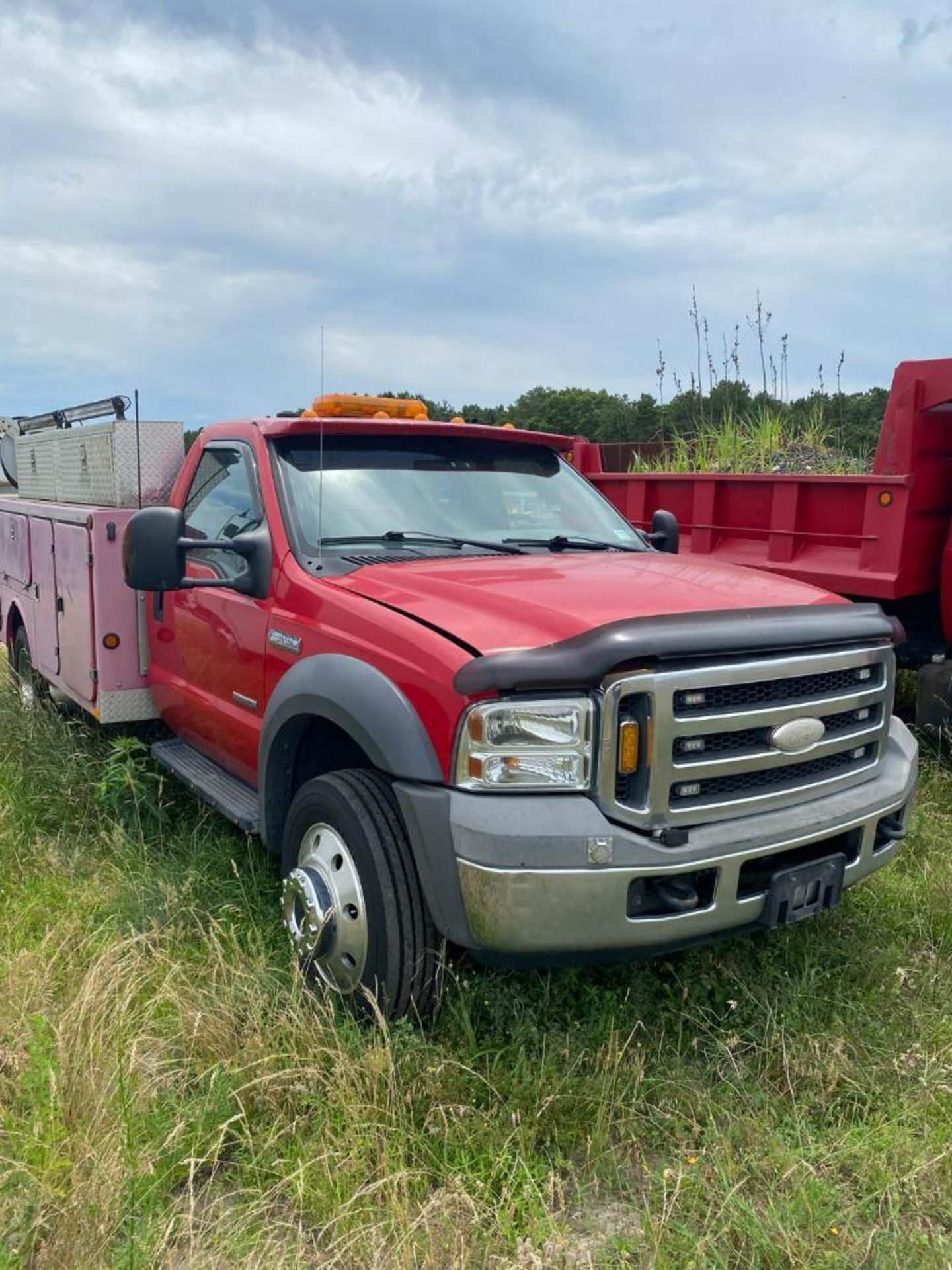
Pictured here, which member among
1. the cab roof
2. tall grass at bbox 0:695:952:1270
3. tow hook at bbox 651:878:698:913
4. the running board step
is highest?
the cab roof

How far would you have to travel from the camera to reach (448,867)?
2.74m

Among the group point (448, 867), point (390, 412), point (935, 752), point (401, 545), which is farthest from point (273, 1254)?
point (935, 752)

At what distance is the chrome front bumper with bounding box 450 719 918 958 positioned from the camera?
2652 mm

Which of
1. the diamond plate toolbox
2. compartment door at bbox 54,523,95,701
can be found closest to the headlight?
compartment door at bbox 54,523,95,701

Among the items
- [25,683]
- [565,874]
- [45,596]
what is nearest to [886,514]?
[565,874]

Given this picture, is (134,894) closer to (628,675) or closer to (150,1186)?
(150,1186)

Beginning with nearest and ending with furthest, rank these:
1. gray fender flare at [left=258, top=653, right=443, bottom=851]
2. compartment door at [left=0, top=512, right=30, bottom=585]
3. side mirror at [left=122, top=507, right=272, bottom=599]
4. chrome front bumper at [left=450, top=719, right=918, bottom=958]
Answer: chrome front bumper at [left=450, top=719, right=918, bottom=958]
gray fender flare at [left=258, top=653, right=443, bottom=851]
side mirror at [left=122, top=507, right=272, bottom=599]
compartment door at [left=0, top=512, right=30, bottom=585]

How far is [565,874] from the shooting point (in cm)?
265

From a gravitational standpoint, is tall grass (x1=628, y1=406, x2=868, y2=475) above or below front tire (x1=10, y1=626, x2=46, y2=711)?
above

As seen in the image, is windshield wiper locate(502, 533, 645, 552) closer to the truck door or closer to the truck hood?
the truck hood

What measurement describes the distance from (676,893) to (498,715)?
674mm

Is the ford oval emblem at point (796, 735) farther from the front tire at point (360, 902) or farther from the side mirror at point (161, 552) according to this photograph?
the side mirror at point (161, 552)

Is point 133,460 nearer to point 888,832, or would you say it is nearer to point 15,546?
→ point 15,546

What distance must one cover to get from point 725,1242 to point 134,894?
2.61 meters
